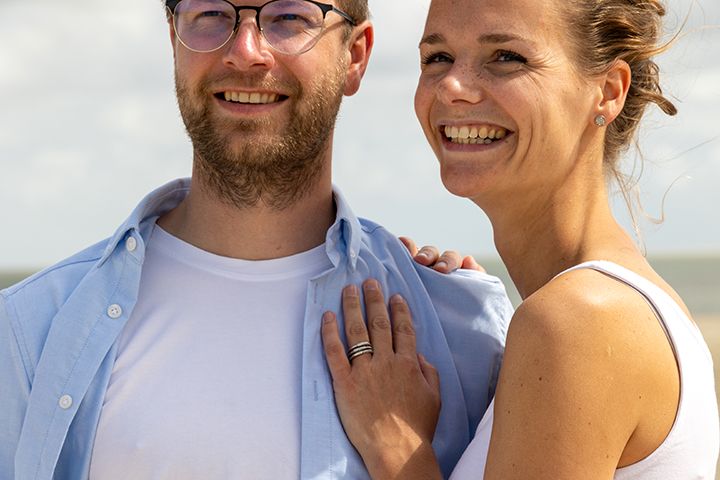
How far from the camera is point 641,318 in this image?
9.74 feet

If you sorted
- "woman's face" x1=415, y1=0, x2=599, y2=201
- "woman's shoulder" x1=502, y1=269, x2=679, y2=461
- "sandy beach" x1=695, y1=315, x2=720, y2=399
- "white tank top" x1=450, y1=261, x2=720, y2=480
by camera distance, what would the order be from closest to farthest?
"woman's shoulder" x1=502, y1=269, x2=679, y2=461 → "white tank top" x1=450, y1=261, x2=720, y2=480 → "woman's face" x1=415, y1=0, x2=599, y2=201 → "sandy beach" x1=695, y1=315, x2=720, y2=399

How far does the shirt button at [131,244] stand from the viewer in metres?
3.70

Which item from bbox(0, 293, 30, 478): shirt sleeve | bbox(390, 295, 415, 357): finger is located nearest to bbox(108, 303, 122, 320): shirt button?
bbox(0, 293, 30, 478): shirt sleeve

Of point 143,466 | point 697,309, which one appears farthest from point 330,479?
point 697,309

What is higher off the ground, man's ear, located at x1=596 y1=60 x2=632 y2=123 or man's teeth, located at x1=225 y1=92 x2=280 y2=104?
man's ear, located at x1=596 y1=60 x2=632 y2=123

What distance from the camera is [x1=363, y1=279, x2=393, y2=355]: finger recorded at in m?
3.64

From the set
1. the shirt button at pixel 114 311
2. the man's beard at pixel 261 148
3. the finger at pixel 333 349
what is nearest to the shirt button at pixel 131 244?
the shirt button at pixel 114 311

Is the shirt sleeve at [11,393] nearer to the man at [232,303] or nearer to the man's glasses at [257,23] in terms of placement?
the man at [232,303]

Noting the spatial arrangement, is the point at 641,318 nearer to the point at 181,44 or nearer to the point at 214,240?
the point at 214,240

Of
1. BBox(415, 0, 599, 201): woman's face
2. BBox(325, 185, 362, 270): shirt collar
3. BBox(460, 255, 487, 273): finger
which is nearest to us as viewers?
BBox(415, 0, 599, 201): woman's face

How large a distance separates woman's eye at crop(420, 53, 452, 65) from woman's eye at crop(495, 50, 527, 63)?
0.18 metres

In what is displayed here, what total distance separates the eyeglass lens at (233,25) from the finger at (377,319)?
0.79 meters

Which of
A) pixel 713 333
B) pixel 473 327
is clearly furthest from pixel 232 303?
pixel 713 333

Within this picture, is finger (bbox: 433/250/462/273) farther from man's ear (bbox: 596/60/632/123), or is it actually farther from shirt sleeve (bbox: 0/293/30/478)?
shirt sleeve (bbox: 0/293/30/478)
